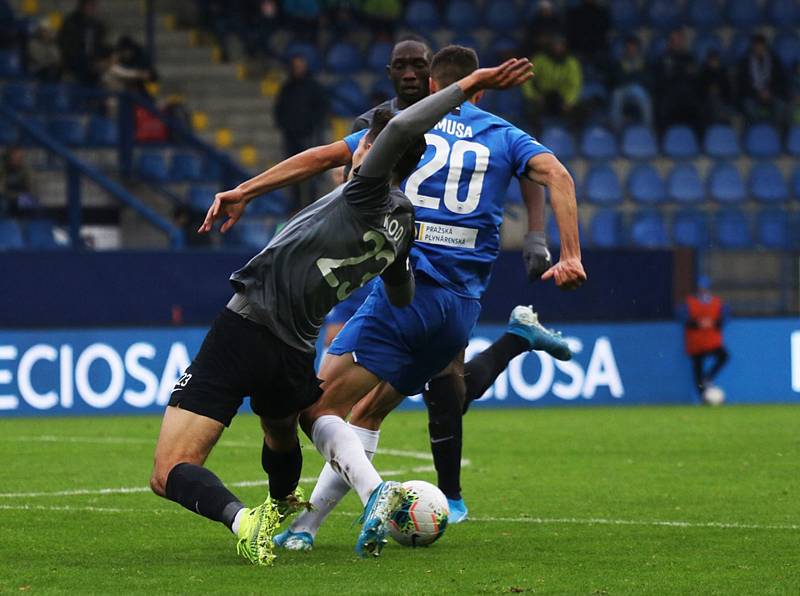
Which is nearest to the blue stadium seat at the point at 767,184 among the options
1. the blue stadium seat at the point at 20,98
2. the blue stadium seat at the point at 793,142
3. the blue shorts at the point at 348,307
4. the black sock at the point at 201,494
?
the blue stadium seat at the point at 793,142

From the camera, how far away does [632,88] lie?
22.7 m

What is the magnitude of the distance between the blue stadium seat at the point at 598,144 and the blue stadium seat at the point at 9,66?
25.2ft

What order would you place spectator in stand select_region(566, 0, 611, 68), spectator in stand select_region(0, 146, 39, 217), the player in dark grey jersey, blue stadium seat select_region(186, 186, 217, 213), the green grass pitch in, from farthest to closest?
spectator in stand select_region(566, 0, 611, 68) → blue stadium seat select_region(186, 186, 217, 213) → spectator in stand select_region(0, 146, 39, 217) → the player in dark grey jersey → the green grass pitch

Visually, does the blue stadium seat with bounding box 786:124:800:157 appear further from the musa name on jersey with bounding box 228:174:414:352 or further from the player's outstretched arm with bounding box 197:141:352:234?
the musa name on jersey with bounding box 228:174:414:352

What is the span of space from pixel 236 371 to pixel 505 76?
1.55m

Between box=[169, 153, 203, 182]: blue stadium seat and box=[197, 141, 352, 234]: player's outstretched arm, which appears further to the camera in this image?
box=[169, 153, 203, 182]: blue stadium seat

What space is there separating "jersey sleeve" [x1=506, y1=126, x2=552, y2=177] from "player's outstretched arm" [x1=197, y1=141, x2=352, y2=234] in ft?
2.57

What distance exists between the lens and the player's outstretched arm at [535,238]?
716cm

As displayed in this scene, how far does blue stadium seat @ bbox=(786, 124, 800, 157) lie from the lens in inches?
903

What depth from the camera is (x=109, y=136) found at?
20062 millimetres

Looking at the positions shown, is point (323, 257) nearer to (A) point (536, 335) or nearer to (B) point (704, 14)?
(A) point (536, 335)

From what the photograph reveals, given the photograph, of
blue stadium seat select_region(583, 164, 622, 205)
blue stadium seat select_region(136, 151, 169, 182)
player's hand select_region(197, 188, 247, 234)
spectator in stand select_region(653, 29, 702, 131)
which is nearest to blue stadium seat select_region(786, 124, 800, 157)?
spectator in stand select_region(653, 29, 702, 131)

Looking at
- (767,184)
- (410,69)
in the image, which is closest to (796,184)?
(767,184)

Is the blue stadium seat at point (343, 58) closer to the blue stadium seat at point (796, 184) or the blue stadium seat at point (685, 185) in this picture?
the blue stadium seat at point (685, 185)
